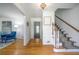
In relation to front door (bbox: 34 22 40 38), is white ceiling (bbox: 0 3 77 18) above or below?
above

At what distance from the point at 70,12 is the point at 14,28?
16.6ft

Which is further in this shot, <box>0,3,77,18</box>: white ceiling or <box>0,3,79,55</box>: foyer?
<box>0,3,77,18</box>: white ceiling

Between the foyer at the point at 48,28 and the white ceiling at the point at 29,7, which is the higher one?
the white ceiling at the point at 29,7

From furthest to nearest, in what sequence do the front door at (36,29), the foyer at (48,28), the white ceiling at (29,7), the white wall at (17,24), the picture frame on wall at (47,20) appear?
the front door at (36,29) < the white wall at (17,24) < the picture frame on wall at (47,20) < the white ceiling at (29,7) < the foyer at (48,28)

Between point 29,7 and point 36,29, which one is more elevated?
point 29,7

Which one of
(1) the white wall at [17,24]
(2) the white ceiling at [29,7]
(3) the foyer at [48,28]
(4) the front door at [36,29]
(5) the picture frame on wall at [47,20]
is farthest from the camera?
(4) the front door at [36,29]

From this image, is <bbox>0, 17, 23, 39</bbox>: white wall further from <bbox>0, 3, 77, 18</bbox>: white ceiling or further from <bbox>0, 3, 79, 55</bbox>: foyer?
<bbox>0, 3, 77, 18</bbox>: white ceiling

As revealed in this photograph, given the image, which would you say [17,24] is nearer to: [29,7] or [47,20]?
[47,20]

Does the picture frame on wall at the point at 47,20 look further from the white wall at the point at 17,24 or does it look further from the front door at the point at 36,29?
the front door at the point at 36,29

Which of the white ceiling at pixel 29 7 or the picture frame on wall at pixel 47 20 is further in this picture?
the picture frame on wall at pixel 47 20

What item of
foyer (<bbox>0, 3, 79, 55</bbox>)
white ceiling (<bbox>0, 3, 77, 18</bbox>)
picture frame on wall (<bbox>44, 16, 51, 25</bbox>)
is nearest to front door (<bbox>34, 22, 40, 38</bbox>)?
foyer (<bbox>0, 3, 79, 55</bbox>)

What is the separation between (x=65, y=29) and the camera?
5.84 meters

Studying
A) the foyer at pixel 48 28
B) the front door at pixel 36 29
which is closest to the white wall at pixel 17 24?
the foyer at pixel 48 28

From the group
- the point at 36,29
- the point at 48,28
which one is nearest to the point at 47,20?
the point at 48,28
